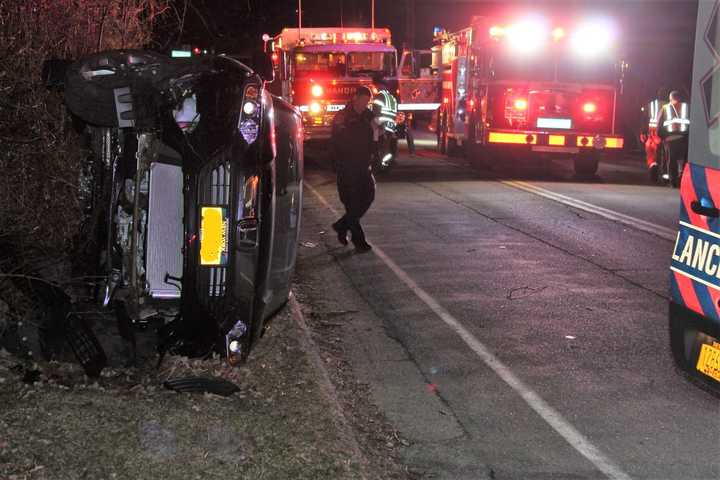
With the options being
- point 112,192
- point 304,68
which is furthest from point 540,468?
point 304,68

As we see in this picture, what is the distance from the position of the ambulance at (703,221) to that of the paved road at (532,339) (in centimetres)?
49

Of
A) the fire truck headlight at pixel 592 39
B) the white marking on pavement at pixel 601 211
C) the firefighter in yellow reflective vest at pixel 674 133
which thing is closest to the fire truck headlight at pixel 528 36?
the fire truck headlight at pixel 592 39

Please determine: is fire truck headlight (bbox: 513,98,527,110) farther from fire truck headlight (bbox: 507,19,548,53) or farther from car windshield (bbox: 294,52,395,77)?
car windshield (bbox: 294,52,395,77)

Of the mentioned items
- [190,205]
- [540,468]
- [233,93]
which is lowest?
[540,468]

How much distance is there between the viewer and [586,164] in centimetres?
2044

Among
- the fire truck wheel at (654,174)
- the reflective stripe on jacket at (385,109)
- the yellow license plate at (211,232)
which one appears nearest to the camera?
the yellow license plate at (211,232)

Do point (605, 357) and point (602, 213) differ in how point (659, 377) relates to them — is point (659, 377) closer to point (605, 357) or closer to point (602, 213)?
point (605, 357)

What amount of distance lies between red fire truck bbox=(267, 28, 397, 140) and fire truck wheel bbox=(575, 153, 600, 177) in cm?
582

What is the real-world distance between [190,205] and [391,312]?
324 centimetres

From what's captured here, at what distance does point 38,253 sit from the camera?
608cm

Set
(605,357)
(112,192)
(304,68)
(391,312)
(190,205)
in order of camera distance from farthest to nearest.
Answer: (304,68) → (391,312) → (605,357) → (112,192) → (190,205)

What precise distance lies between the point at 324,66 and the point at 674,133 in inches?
369

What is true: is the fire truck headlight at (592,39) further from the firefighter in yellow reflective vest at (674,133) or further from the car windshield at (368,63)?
the car windshield at (368,63)

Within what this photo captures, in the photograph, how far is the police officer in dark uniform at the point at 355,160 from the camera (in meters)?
10.8
